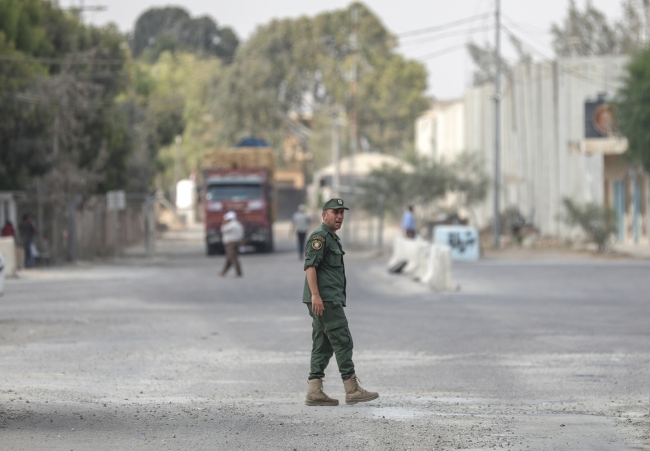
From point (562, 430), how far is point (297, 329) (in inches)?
321

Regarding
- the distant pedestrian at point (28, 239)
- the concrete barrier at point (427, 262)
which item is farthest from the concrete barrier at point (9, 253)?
the concrete barrier at point (427, 262)

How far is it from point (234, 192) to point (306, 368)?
31.0 meters

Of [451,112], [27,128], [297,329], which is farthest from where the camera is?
[451,112]

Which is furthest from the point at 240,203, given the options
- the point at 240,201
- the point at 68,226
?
the point at 68,226

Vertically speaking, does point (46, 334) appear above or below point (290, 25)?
below

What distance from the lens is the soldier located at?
8.98 m

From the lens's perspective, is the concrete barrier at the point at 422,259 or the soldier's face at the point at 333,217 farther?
the concrete barrier at the point at 422,259

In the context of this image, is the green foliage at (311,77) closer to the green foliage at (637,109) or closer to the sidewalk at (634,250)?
the sidewalk at (634,250)

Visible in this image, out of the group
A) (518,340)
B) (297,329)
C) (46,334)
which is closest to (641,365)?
(518,340)

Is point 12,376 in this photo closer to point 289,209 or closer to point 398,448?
point 398,448

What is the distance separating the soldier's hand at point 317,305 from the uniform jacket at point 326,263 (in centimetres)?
10

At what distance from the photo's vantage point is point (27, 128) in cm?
3459

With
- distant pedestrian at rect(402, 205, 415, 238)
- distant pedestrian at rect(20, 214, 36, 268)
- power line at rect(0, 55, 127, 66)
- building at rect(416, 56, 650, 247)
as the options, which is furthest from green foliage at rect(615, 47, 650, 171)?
distant pedestrian at rect(20, 214, 36, 268)

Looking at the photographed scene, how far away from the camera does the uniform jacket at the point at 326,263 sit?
8.98 meters
